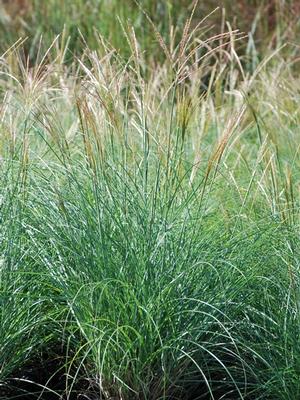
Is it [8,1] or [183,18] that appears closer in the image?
[183,18]

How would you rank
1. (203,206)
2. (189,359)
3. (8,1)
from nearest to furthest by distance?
(189,359) < (203,206) < (8,1)

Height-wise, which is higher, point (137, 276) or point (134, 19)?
point (137, 276)

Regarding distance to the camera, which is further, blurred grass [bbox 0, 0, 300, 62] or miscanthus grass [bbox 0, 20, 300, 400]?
blurred grass [bbox 0, 0, 300, 62]

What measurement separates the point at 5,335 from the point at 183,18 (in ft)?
20.2

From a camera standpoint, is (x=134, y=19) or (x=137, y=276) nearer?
(x=137, y=276)

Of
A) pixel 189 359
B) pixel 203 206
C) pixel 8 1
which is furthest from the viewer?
pixel 8 1

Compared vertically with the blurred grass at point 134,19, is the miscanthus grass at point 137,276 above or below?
above

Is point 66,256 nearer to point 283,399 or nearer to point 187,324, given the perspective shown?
point 187,324

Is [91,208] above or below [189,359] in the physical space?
above

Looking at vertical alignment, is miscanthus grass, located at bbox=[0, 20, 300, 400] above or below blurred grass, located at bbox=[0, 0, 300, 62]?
above

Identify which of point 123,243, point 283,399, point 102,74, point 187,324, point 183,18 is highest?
point 102,74

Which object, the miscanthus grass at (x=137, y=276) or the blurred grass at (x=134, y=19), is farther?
the blurred grass at (x=134, y=19)

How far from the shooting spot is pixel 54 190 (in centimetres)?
366

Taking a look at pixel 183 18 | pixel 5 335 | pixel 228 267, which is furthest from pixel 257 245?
pixel 183 18
